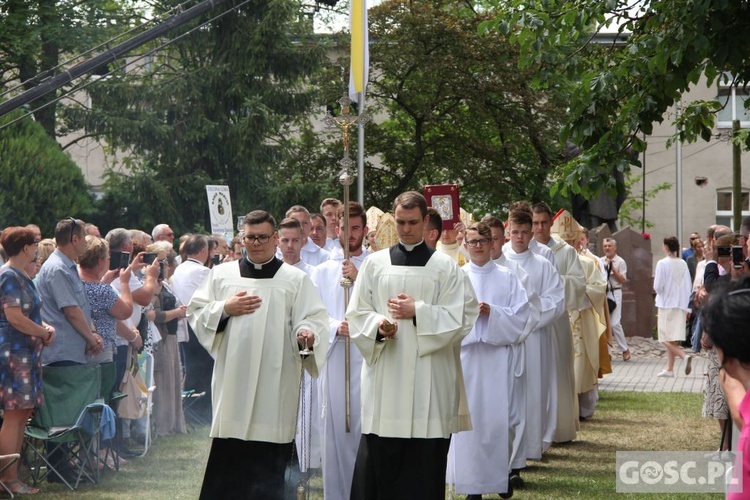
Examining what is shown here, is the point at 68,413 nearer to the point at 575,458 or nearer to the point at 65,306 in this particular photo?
the point at 65,306

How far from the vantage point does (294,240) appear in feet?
28.6

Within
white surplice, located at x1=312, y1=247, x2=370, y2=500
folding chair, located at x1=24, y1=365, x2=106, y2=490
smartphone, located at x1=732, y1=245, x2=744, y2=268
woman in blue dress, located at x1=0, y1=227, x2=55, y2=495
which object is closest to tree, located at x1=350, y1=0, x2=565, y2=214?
white surplice, located at x1=312, y1=247, x2=370, y2=500

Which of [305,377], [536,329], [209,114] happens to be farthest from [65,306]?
[209,114]

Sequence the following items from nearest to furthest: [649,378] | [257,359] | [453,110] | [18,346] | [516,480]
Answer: [257,359] → [18,346] → [516,480] → [649,378] → [453,110]

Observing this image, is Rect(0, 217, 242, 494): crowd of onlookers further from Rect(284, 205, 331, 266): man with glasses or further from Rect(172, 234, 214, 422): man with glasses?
Rect(284, 205, 331, 266): man with glasses

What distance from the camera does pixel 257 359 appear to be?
6.99 m

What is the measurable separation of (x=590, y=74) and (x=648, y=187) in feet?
109

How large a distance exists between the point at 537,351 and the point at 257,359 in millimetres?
4079

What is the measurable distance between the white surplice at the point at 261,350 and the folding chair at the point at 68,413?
1.90m

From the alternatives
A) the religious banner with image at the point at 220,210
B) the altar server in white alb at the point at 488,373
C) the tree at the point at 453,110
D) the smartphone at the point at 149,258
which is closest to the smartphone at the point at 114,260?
the smartphone at the point at 149,258

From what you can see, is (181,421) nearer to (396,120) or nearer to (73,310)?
(73,310)

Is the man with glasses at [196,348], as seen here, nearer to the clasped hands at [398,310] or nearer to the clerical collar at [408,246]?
the clerical collar at [408,246]

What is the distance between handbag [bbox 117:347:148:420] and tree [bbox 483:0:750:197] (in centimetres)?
394

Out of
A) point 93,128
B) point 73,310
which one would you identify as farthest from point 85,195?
point 73,310
